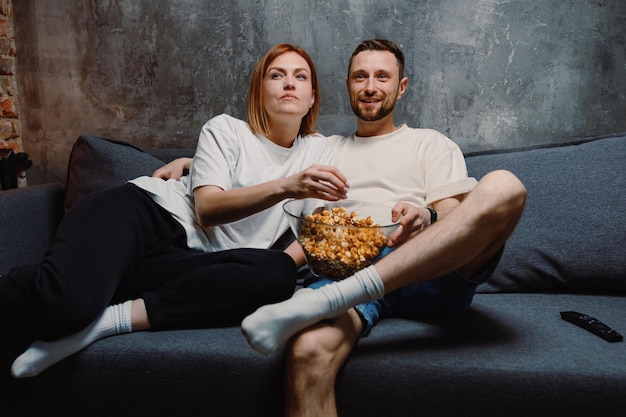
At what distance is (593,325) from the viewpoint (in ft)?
4.08

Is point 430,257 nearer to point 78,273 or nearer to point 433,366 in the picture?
point 433,366

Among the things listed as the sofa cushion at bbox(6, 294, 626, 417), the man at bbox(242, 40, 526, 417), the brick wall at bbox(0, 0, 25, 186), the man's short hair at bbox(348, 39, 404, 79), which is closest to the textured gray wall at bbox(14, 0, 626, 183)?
the brick wall at bbox(0, 0, 25, 186)

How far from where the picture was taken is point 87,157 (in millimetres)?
1823


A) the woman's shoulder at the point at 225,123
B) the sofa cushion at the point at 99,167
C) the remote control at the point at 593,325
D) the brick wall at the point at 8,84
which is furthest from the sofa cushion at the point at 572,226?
the brick wall at the point at 8,84

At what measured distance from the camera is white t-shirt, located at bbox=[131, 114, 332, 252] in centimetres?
156

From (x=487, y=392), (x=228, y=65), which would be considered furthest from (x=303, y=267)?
(x=228, y=65)

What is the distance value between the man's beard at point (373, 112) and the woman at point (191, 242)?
0.16 meters

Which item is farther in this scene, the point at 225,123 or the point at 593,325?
the point at 225,123

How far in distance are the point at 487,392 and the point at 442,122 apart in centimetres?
131

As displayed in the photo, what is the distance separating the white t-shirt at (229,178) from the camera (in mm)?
1559

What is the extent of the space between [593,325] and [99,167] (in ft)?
5.24

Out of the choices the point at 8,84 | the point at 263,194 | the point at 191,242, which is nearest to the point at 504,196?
the point at 263,194

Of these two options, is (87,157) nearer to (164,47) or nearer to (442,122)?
(164,47)

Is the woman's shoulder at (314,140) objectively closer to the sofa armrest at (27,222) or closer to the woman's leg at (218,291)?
the woman's leg at (218,291)
